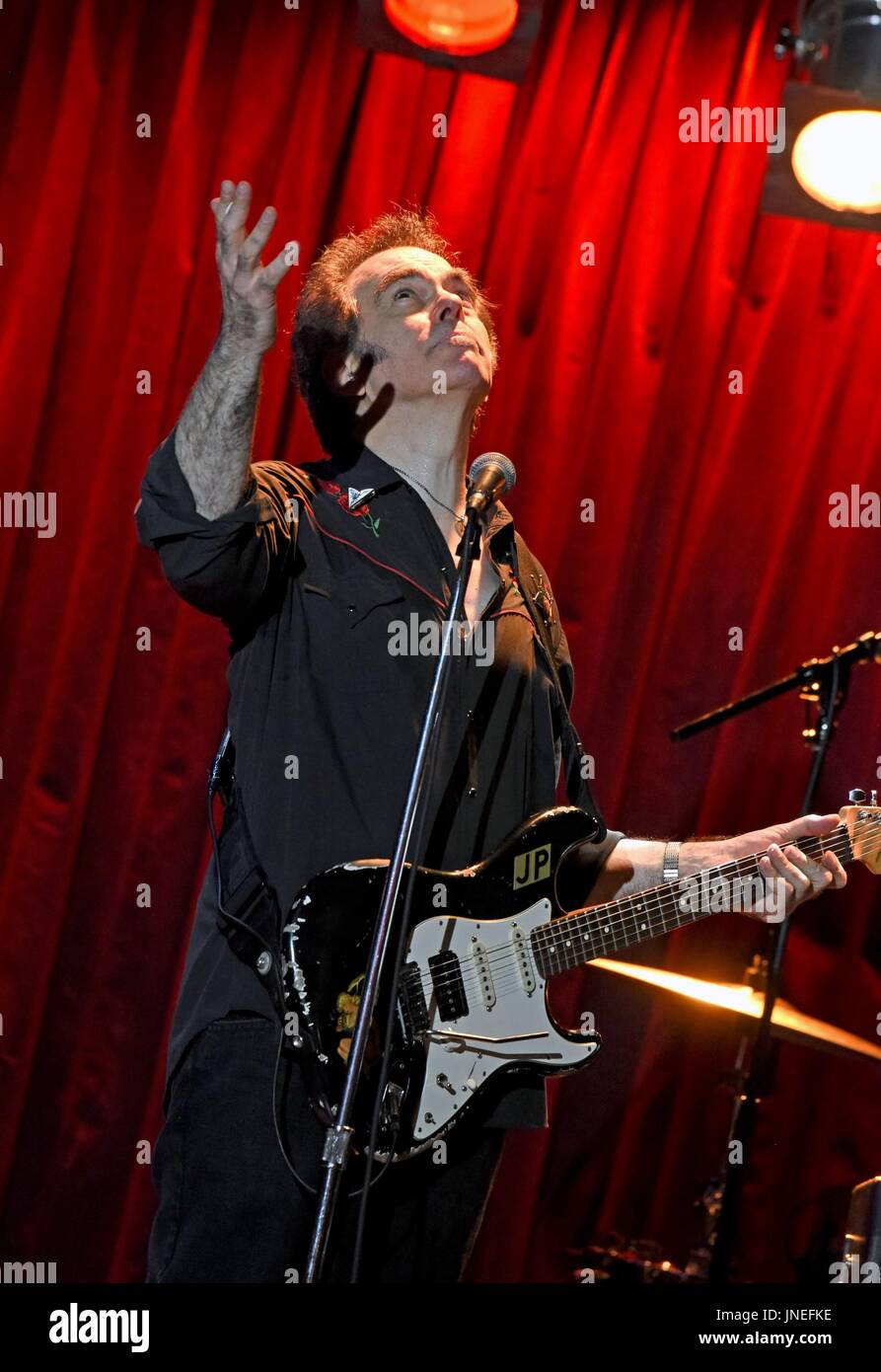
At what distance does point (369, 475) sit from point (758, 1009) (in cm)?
125

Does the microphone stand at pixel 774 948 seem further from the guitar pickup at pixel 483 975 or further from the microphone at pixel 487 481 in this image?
the microphone at pixel 487 481

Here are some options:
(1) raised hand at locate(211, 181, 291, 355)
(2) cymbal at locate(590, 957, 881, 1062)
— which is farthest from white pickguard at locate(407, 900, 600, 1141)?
(1) raised hand at locate(211, 181, 291, 355)

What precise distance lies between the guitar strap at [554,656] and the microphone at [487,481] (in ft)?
1.36

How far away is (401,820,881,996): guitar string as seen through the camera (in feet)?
6.16

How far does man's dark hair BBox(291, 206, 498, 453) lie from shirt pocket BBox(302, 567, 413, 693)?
53 centimetres

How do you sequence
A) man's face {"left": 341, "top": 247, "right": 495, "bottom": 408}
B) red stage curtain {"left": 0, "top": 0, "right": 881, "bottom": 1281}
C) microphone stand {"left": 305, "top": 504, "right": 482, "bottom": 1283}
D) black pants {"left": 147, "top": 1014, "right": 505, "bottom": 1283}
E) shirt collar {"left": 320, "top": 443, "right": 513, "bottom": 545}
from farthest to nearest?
red stage curtain {"left": 0, "top": 0, "right": 881, "bottom": 1281} → man's face {"left": 341, "top": 247, "right": 495, "bottom": 408} → shirt collar {"left": 320, "top": 443, "right": 513, "bottom": 545} → black pants {"left": 147, "top": 1014, "right": 505, "bottom": 1283} → microphone stand {"left": 305, "top": 504, "right": 482, "bottom": 1283}

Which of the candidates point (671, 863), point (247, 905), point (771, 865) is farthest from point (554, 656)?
point (247, 905)

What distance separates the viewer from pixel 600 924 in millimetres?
1994

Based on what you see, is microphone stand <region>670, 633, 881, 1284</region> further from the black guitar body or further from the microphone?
the microphone

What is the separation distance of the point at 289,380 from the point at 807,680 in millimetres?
1609

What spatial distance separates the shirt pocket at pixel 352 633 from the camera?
1.93m

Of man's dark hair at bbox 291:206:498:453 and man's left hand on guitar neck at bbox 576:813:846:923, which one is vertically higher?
man's dark hair at bbox 291:206:498:453
